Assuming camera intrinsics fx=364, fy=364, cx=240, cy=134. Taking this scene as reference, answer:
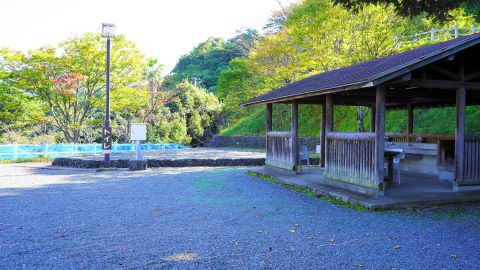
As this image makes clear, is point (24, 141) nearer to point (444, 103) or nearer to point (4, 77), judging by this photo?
point (4, 77)

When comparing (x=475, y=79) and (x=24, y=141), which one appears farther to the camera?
(x=24, y=141)

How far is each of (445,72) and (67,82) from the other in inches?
642

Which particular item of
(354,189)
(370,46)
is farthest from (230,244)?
(370,46)

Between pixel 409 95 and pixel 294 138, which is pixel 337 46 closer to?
pixel 409 95

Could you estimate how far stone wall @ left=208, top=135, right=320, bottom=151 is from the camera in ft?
69.2

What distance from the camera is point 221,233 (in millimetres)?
4840

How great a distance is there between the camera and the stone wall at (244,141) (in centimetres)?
2109

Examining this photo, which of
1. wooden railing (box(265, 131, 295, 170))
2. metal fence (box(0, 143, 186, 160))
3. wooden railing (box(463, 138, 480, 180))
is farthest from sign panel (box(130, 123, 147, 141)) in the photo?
wooden railing (box(463, 138, 480, 180))

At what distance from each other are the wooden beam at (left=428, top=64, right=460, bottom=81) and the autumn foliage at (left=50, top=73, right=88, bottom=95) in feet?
51.7

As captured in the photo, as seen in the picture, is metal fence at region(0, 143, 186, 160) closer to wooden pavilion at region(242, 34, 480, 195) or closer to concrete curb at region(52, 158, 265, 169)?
concrete curb at region(52, 158, 265, 169)

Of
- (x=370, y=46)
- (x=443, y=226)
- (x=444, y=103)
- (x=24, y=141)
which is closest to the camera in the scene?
(x=443, y=226)

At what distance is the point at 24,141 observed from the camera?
2125 centimetres

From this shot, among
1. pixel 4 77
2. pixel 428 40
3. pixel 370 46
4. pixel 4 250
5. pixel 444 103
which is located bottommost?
pixel 4 250

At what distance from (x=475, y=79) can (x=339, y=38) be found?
1030cm
